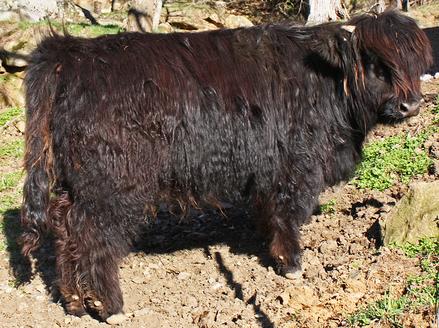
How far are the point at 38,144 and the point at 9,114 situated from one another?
4.95 m

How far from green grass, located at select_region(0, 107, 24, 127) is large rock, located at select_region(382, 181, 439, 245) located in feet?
18.6

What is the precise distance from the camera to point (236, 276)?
5086 mm

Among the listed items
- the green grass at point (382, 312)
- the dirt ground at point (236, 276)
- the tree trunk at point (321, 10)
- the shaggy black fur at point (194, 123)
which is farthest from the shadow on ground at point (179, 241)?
the tree trunk at point (321, 10)

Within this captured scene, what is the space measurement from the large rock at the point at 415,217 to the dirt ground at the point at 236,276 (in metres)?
0.16

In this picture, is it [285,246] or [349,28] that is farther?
[285,246]

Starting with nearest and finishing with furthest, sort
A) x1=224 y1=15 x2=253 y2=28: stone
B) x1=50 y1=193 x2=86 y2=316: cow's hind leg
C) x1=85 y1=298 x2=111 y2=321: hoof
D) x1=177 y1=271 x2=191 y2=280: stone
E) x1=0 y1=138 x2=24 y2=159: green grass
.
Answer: x1=50 y1=193 x2=86 y2=316: cow's hind leg < x1=85 y1=298 x2=111 y2=321: hoof < x1=177 y1=271 x2=191 y2=280: stone < x1=0 y1=138 x2=24 y2=159: green grass < x1=224 y1=15 x2=253 y2=28: stone

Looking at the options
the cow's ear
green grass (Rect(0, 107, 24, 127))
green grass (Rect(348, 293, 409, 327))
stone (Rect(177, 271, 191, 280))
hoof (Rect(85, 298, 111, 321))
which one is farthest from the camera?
green grass (Rect(0, 107, 24, 127))

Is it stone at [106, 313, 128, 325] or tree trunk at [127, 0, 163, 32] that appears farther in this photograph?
tree trunk at [127, 0, 163, 32]

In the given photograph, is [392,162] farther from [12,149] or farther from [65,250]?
[12,149]

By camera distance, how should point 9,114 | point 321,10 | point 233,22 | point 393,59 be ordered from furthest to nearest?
point 233,22, point 9,114, point 321,10, point 393,59

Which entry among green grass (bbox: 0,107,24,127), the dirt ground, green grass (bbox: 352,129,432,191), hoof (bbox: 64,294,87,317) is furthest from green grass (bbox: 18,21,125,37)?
hoof (bbox: 64,294,87,317)

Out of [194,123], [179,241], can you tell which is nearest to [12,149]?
[179,241]

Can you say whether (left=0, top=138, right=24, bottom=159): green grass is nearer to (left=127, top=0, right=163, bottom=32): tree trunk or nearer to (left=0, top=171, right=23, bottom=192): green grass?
(left=0, top=171, right=23, bottom=192): green grass

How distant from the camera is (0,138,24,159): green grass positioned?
786 centimetres
